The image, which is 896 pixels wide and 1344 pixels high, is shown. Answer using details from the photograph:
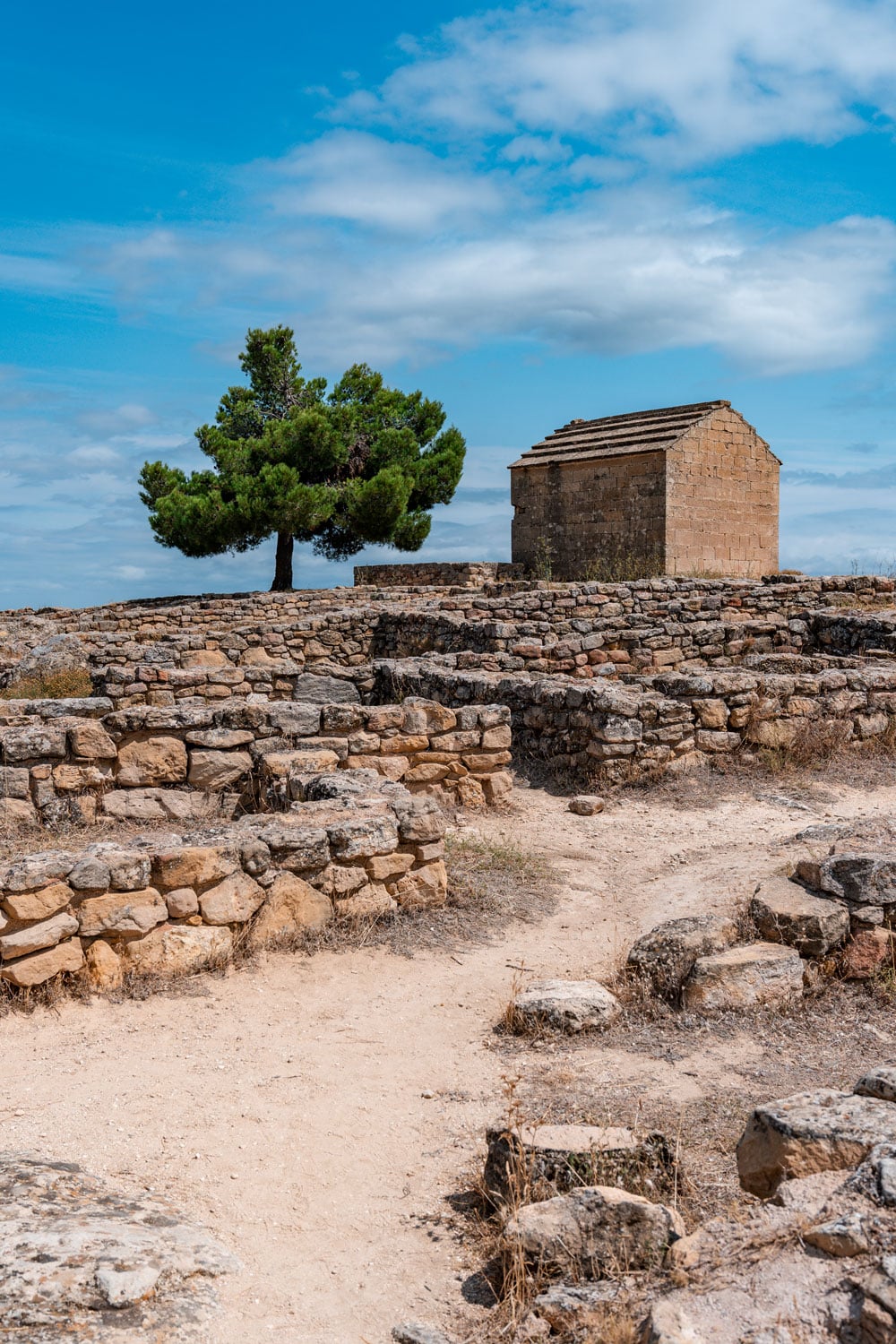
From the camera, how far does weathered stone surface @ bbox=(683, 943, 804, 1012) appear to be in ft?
14.7

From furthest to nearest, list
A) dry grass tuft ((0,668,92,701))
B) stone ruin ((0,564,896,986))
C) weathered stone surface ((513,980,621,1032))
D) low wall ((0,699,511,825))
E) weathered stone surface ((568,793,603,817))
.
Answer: dry grass tuft ((0,668,92,701)) → weathered stone surface ((568,793,603,817)) → low wall ((0,699,511,825)) → stone ruin ((0,564,896,986)) → weathered stone surface ((513,980,621,1032))

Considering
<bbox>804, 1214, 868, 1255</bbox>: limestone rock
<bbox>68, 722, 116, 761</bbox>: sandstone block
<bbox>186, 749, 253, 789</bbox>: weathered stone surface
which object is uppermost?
<bbox>68, 722, 116, 761</bbox>: sandstone block

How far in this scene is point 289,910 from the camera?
17.4 feet

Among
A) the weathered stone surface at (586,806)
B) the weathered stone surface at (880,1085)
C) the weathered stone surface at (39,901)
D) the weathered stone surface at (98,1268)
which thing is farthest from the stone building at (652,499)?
the weathered stone surface at (98,1268)

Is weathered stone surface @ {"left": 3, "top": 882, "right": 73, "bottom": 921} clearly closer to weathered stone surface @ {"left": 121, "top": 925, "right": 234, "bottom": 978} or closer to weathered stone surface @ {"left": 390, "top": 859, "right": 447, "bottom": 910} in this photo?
weathered stone surface @ {"left": 121, "top": 925, "right": 234, "bottom": 978}

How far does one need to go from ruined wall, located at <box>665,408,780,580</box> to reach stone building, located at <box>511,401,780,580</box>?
0.02 meters

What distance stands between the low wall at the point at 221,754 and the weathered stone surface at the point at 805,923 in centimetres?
314

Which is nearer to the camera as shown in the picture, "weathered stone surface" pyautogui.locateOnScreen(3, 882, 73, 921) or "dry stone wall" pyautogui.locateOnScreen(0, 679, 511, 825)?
"weathered stone surface" pyautogui.locateOnScreen(3, 882, 73, 921)

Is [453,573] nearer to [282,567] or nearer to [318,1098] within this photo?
[282,567]

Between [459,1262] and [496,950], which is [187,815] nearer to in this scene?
[496,950]

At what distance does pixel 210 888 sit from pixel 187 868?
0.57 feet

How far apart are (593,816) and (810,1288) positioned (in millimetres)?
5742

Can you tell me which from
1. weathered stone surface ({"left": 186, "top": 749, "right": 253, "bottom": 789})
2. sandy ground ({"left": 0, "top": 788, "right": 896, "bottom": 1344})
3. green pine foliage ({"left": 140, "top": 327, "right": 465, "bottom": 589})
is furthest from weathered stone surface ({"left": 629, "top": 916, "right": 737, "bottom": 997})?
green pine foliage ({"left": 140, "top": 327, "right": 465, "bottom": 589})

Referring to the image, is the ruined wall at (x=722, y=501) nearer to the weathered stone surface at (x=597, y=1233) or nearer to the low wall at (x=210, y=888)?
the low wall at (x=210, y=888)
